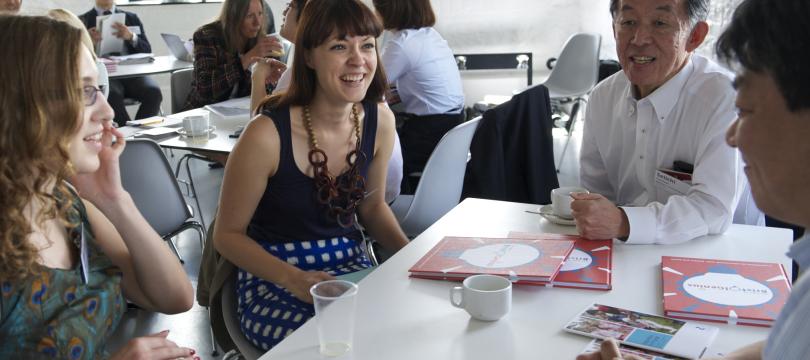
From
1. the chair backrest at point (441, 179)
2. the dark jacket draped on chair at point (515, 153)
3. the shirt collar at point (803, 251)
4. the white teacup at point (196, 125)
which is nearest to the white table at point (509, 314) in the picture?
the shirt collar at point (803, 251)

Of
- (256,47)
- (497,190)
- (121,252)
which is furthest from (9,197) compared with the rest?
(256,47)

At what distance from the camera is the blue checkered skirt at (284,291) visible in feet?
6.08

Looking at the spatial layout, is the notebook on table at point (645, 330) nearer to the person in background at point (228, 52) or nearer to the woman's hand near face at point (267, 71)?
the woman's hand near face at point (267, 71)

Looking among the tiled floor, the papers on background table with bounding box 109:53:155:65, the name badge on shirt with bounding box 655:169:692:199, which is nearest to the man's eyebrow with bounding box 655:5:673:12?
the name badge on shirt with bounding box 655:169:692:199

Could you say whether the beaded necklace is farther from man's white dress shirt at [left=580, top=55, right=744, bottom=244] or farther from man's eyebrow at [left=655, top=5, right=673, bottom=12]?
man's eyebrow at [left=655, top=5, right=673, bottom=12]

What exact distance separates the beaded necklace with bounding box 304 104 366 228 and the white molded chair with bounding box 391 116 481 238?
47 cm

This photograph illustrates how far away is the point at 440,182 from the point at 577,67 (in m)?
3.52

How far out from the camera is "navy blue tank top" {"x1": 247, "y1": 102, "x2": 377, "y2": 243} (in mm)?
2043

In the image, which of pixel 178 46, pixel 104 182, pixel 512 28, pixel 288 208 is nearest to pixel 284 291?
pixel 288 208

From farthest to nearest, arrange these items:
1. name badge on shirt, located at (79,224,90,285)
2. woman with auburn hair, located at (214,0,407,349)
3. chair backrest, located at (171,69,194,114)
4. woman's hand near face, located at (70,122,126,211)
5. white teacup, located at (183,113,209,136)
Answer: chair backrest, located at (171,69,194,114)
white teacup, located at (183,113,209,136)
woman with auburn hair, located at (214,0,407,349)
woman's hand near face, located at (70,122,126,211)
name badge on shirt, located at (79,224,90,285)

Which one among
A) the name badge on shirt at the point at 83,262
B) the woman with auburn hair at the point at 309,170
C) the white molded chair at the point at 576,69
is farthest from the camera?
the white molded chair at the point at 576,69

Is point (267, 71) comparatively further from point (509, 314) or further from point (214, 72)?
point (509, 314)

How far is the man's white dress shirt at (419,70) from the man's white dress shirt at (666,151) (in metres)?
1.54

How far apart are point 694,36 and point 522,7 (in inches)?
193
